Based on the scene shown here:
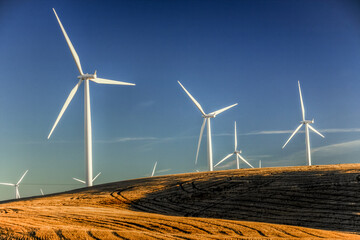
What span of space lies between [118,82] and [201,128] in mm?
13255

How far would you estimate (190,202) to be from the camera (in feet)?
54.0

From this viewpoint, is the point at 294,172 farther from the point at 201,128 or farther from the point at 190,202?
the point at 201,128

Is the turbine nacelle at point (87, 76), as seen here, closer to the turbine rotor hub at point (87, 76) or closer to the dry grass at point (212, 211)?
the turbine rotor hub at point (87, 76)

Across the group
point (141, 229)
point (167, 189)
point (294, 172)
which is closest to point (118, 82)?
point (167, 189)

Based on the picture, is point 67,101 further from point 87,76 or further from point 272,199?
point 272,199

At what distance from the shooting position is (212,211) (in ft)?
49.1

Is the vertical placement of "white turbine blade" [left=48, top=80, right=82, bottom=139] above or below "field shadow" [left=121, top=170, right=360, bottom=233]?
above

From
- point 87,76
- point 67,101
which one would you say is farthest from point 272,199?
point 87,76

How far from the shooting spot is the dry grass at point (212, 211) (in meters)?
8.58

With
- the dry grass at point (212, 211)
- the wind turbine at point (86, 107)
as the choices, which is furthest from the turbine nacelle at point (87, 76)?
the dry grass at point (212, 211)

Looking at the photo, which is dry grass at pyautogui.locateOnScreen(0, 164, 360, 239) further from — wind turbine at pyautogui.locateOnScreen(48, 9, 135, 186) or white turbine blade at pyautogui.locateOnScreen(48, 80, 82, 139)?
white turbine blade at pyautogui.locateOnScreen(48, 80, 82, 139)

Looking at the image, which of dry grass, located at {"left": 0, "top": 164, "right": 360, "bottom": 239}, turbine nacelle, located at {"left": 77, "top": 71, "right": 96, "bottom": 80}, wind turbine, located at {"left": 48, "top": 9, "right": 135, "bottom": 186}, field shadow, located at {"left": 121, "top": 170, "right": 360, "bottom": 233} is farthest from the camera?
turbine nacelle, located at {"left": 77, "top": 71, "right": 96, "bottom": 80}

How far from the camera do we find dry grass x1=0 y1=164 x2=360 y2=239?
8.58 m

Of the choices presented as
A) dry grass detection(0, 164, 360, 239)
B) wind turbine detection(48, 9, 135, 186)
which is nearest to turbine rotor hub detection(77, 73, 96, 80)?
wind turbine detection(48, 9, 135, 186)
